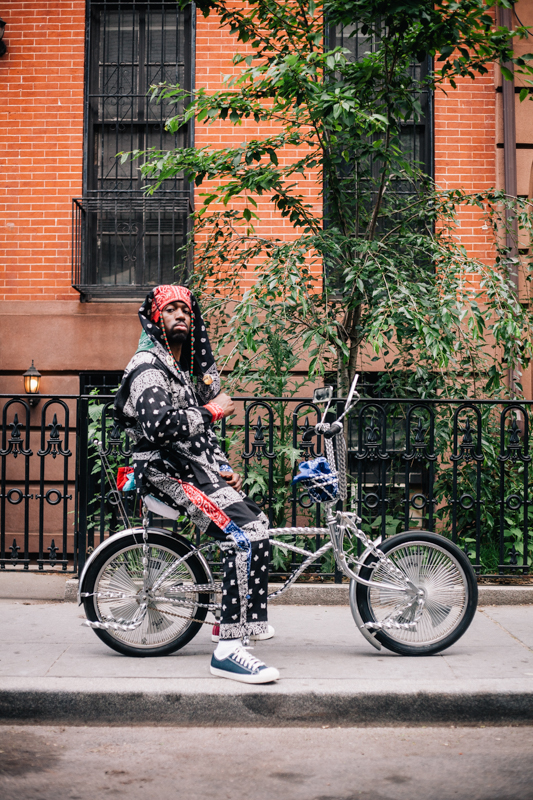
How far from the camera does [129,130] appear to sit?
352 inches

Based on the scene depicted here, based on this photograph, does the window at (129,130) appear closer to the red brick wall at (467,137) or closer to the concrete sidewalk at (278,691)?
the red brick wall at (467,137)

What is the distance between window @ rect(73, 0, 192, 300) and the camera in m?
8.72

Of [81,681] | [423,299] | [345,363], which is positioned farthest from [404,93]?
[81,681]

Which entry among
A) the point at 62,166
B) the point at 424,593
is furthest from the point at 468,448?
the point at 62,166

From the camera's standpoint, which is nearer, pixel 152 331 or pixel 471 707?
pixel 471 707

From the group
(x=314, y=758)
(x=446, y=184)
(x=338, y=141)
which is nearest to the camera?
(x=314, y=758)

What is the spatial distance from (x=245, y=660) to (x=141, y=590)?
73 centimetres

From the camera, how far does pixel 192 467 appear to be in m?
3.97

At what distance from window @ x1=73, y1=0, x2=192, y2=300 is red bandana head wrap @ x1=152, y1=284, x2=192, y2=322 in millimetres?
4750

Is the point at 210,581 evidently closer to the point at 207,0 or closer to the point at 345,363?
the point at 345,363

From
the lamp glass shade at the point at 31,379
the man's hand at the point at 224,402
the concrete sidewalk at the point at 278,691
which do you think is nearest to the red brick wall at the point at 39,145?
the lamp glass shade at the point at 31,379

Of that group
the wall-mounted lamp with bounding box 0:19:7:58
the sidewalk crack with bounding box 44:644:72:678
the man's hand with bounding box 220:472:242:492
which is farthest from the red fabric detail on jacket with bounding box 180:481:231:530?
the wall-mounted lamp with bounding box 0:19:7:58

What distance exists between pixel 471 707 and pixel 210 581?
5.00ft

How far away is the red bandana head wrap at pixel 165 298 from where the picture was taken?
13.1 feet
